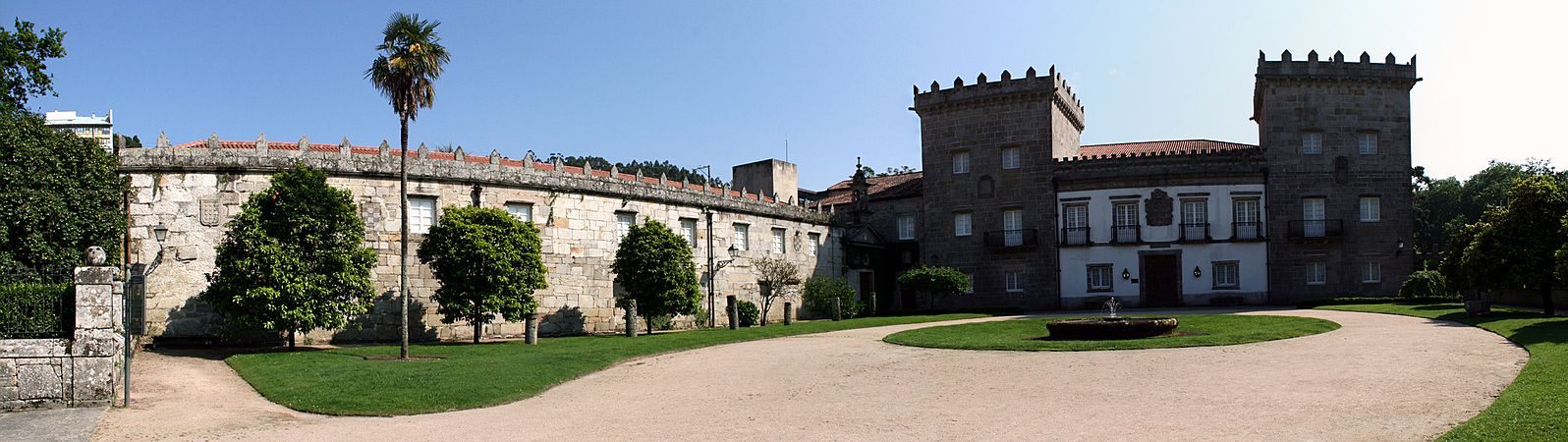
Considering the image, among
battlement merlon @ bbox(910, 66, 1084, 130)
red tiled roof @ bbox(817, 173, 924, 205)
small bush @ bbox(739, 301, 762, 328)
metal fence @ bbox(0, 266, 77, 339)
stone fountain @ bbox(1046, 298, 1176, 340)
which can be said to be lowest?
small bush @ bbox(739, 301, 762, 328)

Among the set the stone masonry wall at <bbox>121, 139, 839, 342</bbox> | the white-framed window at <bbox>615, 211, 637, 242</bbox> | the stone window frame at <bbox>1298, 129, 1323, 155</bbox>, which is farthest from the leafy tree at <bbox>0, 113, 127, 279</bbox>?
the stone window frame at <bbox>1298, 129, 1323, 155</bbox>

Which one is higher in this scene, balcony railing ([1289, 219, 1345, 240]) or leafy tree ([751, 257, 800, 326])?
balcony railing ([1289, 219, 1345, 240])

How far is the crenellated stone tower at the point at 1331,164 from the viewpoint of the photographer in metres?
36.8

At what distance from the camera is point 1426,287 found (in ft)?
103

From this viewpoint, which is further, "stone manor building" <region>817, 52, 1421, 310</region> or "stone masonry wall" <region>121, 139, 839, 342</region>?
"stone manor building" <region>817, 52, 1421, 310</region>

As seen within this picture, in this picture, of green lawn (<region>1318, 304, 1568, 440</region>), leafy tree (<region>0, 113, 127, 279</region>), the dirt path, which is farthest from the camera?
leafy tree (<region>0, 113, 127, 279</region>)

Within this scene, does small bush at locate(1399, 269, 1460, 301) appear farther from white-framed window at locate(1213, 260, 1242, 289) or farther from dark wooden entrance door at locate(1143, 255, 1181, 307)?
dark wooden entrance door at locate(1143, 255, 1181, 307)

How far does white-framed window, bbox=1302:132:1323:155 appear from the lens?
37.3 m

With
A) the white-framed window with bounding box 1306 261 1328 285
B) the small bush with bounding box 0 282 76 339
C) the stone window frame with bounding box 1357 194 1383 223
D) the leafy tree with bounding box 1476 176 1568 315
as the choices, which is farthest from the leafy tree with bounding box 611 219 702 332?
the stone window frame with bounding box 1357 194 1383 223

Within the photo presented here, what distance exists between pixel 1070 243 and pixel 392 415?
30806mm

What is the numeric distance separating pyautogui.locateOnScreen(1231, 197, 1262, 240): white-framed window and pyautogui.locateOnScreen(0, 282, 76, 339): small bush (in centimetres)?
3572

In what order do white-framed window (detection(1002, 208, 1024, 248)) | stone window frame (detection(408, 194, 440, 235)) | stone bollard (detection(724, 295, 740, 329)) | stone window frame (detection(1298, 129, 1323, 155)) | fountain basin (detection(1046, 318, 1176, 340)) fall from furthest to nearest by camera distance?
white-framed window (detection(1002, 208, 1024, 248))
stone window frame (detection(1298, 129, 1323, 155))
stone bollard (detection(724, 295, 740, 329))
stone window frame (detection(408, 194, 440, 235))
fountain basin (detection(1046, 318, 1176, 340))

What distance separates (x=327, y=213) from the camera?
22.1 m

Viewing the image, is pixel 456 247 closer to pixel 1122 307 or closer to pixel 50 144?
pixel 50 144
